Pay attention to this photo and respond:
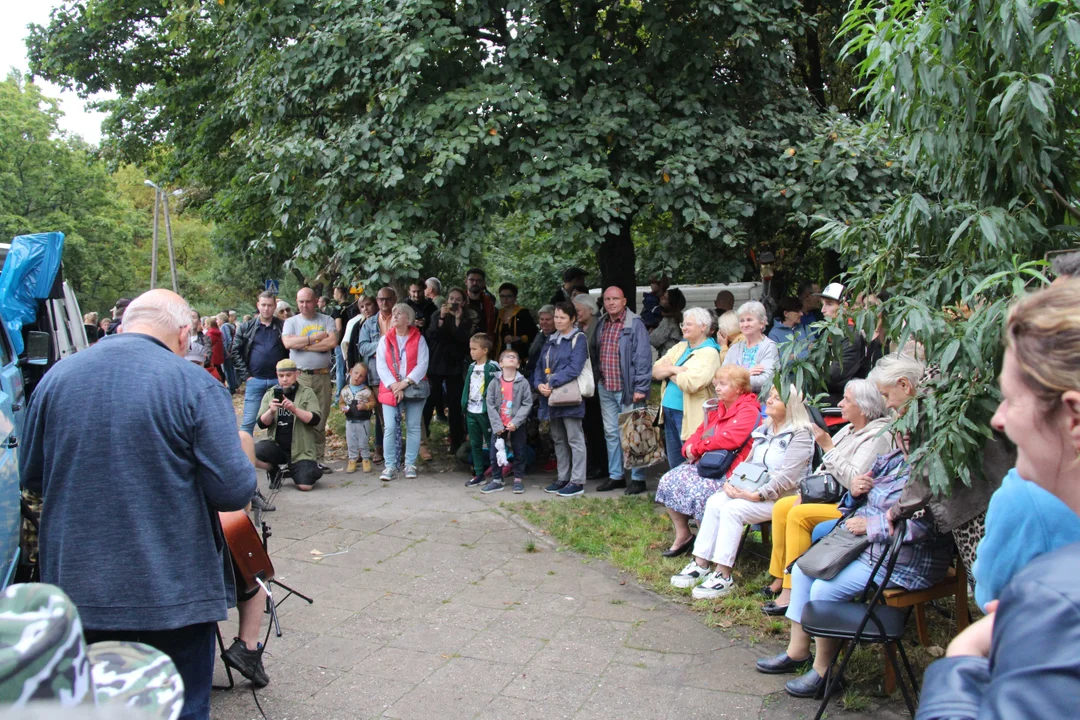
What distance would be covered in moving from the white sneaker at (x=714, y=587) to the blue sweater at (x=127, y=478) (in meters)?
3.38

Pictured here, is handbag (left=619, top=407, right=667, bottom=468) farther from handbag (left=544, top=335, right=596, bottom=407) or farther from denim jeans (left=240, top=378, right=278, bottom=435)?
denim jeans (left=240, top=378, right=278, bottom=435)

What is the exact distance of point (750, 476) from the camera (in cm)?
571

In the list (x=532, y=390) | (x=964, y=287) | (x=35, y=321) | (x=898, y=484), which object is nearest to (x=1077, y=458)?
(x=964, y=287)

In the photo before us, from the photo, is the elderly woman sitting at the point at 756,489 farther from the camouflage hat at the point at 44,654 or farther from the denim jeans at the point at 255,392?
the denim jeans at the point at 255,392

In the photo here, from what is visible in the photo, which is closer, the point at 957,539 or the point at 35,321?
the point at 957,539

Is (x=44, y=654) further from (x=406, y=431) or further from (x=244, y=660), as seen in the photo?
(x=406, y=431)

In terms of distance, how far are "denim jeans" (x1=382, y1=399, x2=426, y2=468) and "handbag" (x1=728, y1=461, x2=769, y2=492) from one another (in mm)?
4307

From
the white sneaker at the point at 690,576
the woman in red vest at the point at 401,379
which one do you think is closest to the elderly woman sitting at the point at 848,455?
the white sneaker at the point at 690,576

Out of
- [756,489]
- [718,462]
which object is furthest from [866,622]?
[718,462]

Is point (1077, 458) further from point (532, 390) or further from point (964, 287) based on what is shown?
point (532, 390)

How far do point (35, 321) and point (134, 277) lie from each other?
130ft

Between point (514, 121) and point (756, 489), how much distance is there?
444 centimetres

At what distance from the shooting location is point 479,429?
8938 mm

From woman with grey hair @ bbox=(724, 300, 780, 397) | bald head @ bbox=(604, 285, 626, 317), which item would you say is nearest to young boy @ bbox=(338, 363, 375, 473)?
bald head @ bbox=(604, 285, 626, 317)
